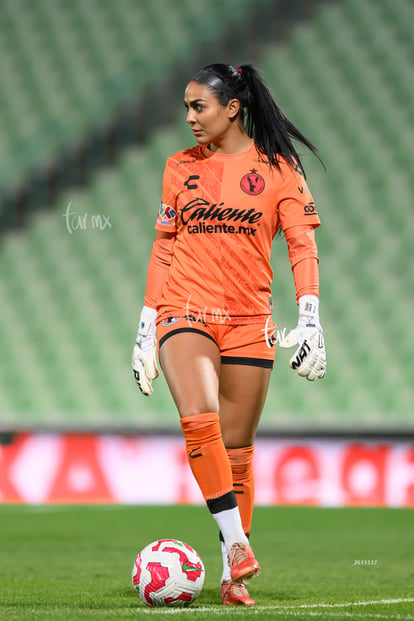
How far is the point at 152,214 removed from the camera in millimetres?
12391

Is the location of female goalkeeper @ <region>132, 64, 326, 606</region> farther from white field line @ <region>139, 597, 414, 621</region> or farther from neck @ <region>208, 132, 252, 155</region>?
white field line @ <region>139, 597, 414, 621</region>

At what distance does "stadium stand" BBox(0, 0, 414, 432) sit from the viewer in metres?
10.7

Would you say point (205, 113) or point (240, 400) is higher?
point (205, 113)

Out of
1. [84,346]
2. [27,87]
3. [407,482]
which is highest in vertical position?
[27,87]

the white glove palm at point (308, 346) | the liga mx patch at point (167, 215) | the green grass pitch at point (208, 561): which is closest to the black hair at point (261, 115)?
the liga mx patch at point (167, 215)

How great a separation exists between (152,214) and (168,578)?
28.6 feet

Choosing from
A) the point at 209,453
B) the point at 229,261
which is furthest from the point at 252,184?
the point at 209,453

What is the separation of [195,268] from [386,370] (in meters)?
6.63

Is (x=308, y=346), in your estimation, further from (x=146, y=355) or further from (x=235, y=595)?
(x=235, y=595)

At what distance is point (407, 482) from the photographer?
909 centimetres

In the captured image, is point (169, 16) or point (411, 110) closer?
point (411, 110)

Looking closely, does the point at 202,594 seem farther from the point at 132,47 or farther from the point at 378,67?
the point at 132,47

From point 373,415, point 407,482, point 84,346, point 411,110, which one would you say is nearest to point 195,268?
point 407,482

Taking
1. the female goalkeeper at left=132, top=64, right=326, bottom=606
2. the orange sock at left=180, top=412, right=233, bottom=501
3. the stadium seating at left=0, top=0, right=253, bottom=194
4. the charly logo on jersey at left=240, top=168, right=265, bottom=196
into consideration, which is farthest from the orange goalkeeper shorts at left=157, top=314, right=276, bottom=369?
the stadium seating at left=0, top=0, right=253, bottom=194
